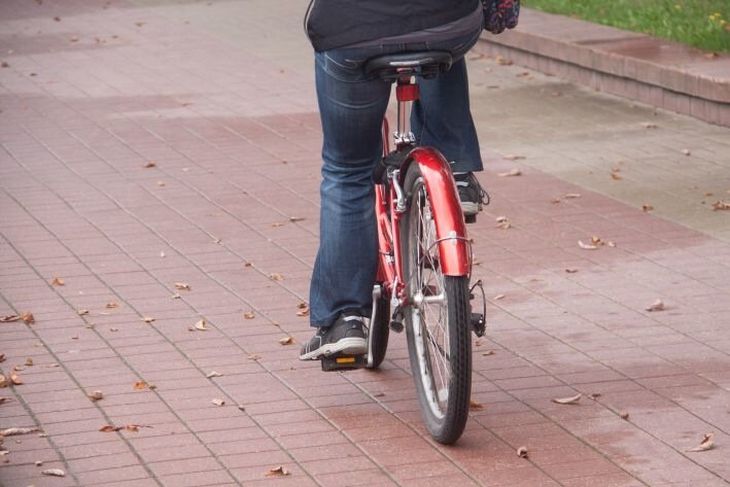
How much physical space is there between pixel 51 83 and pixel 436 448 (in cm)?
888

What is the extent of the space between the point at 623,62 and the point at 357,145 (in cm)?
696

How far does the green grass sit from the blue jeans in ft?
22.3

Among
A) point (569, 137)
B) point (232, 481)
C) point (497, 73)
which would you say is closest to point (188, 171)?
point (569, 137)

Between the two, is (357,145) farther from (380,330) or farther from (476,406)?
(476,406)

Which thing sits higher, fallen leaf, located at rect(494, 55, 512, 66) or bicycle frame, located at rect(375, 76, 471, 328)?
bicycle frame, located at rect(375, 76, 471, 328)

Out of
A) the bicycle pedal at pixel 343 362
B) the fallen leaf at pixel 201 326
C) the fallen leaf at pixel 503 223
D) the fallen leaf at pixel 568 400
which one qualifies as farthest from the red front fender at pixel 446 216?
the fallen leaf at pixel 503 223

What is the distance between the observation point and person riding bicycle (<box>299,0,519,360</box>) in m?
5.14

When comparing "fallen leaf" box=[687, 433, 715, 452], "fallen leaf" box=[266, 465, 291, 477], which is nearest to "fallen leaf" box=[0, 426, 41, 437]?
"fallen leaf" box=[266, 465, 291, 477]

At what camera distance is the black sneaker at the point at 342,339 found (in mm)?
5578

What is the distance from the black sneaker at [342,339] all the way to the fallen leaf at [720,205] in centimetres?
358

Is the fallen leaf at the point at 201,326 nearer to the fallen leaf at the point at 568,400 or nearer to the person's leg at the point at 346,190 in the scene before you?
the person's leg at the point at 346,190

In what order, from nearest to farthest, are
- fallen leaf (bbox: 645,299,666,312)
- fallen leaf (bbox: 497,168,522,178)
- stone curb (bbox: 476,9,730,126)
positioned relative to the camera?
fallen leaf (bbox: 645,299,666,312) < fallen leaf (bbox: 497,168,522,178) < stone curb (bbox: 476,9,730,126)

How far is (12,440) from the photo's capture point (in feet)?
17.7

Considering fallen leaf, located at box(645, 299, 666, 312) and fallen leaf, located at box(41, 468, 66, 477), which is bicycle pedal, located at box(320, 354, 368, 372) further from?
fallen leaf, located at box(645, 299, 666, 312)
